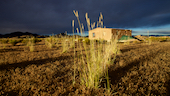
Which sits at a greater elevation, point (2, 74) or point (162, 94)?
point (2, 74)

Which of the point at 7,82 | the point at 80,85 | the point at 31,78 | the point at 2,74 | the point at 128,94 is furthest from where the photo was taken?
the point at 2,74

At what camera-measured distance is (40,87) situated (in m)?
1.44

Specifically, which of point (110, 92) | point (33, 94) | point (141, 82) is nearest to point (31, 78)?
point (33, 94)

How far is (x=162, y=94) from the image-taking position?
1.27m

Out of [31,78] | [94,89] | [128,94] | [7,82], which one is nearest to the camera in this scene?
[128,94]

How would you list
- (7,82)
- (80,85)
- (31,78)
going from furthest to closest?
(31,78) < (7,82) < (80,85)

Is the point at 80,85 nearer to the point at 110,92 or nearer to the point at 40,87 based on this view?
the point at 110,92

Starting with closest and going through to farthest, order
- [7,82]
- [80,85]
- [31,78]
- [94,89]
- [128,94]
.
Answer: [128,94] → [94,89] → [80,85] → [7,82] → [31,78]

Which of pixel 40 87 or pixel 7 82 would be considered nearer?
pixel 40 87

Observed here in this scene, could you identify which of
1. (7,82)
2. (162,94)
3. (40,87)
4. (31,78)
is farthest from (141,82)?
(7,82)

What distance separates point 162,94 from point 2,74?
3024 millimetres

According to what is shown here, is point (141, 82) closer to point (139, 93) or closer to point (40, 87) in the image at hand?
point (139, 93)

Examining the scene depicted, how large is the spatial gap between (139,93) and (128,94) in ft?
0.63

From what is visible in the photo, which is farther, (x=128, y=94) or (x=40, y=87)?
(x=40, y=87)
